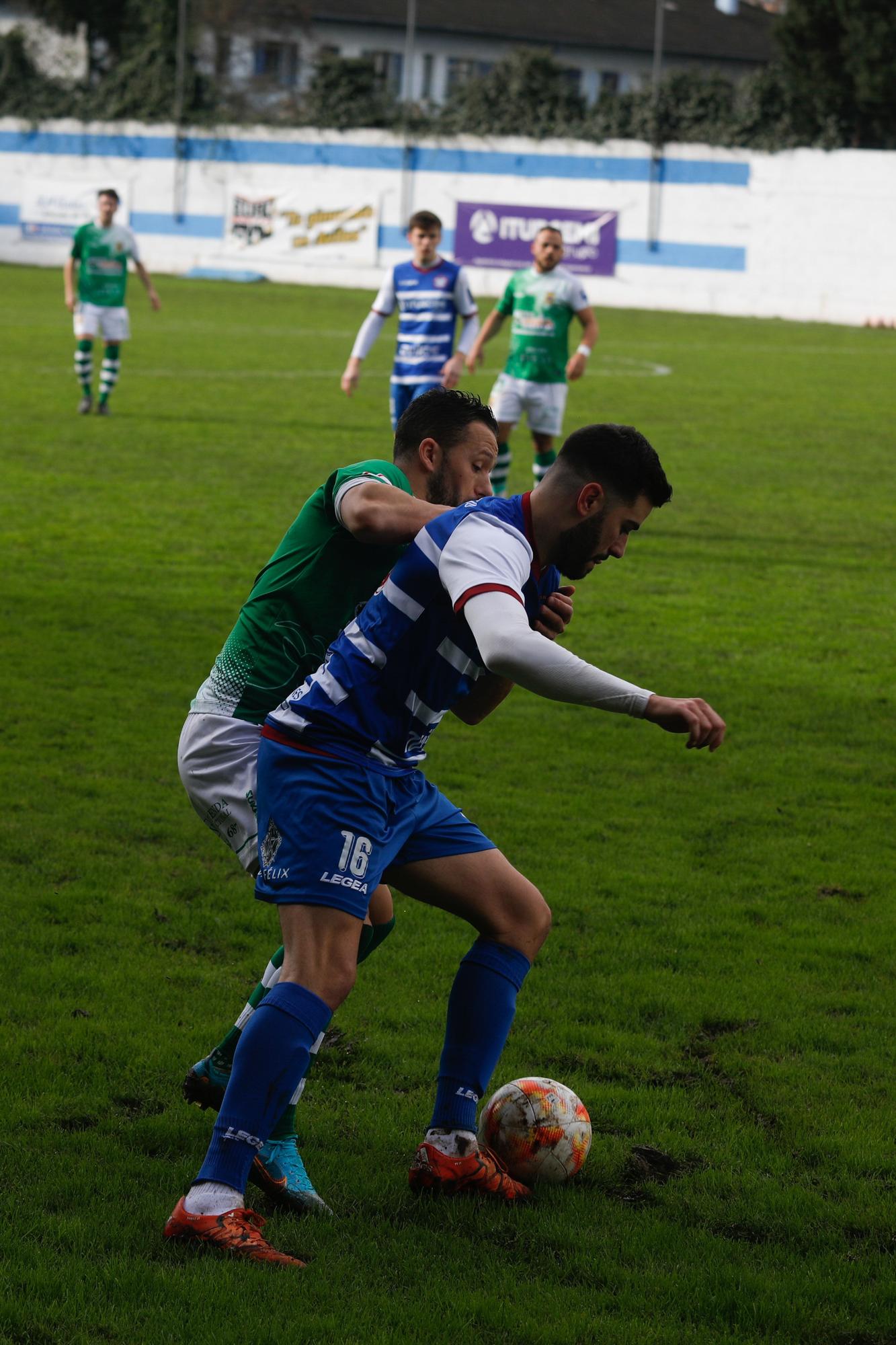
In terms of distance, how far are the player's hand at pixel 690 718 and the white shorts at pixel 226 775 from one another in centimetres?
115

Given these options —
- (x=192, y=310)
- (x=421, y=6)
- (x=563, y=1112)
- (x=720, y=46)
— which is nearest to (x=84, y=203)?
(x=192, y=310)

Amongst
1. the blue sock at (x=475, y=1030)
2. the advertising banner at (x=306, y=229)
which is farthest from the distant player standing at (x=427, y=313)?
the advertising banner at (x=306, y=229)

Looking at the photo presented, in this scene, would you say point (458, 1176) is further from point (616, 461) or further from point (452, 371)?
point (452, 371)

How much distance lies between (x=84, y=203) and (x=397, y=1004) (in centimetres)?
4999

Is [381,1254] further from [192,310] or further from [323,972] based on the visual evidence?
[192,310]

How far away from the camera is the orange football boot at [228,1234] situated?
3369 mm

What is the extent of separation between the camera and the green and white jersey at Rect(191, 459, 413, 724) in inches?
154

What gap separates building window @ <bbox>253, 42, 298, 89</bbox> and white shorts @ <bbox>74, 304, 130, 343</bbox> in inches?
1767

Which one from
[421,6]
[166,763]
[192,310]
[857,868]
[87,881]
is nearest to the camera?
[87,881]

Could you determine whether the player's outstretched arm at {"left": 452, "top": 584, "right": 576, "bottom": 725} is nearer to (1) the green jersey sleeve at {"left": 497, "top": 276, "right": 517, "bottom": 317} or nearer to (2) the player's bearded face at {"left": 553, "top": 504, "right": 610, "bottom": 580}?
(2) the player's bearded face at {"left": 553, "top": 504, "right": 610, "bottom": 580}

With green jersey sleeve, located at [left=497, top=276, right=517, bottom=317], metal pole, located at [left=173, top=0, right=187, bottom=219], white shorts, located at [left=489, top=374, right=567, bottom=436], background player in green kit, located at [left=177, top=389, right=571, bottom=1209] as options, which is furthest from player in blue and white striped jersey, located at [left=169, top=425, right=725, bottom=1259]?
metal pole, located at [left=173, top=0, right=187, bottom=219]

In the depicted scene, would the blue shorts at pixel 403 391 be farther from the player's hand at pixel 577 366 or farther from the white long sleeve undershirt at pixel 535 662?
the white long sleeve undershirt at pixel 535 662

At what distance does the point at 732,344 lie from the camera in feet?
107

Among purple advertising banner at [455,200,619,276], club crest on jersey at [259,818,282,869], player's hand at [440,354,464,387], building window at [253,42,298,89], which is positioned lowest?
club crest on jersey at [259,818,282,869]
